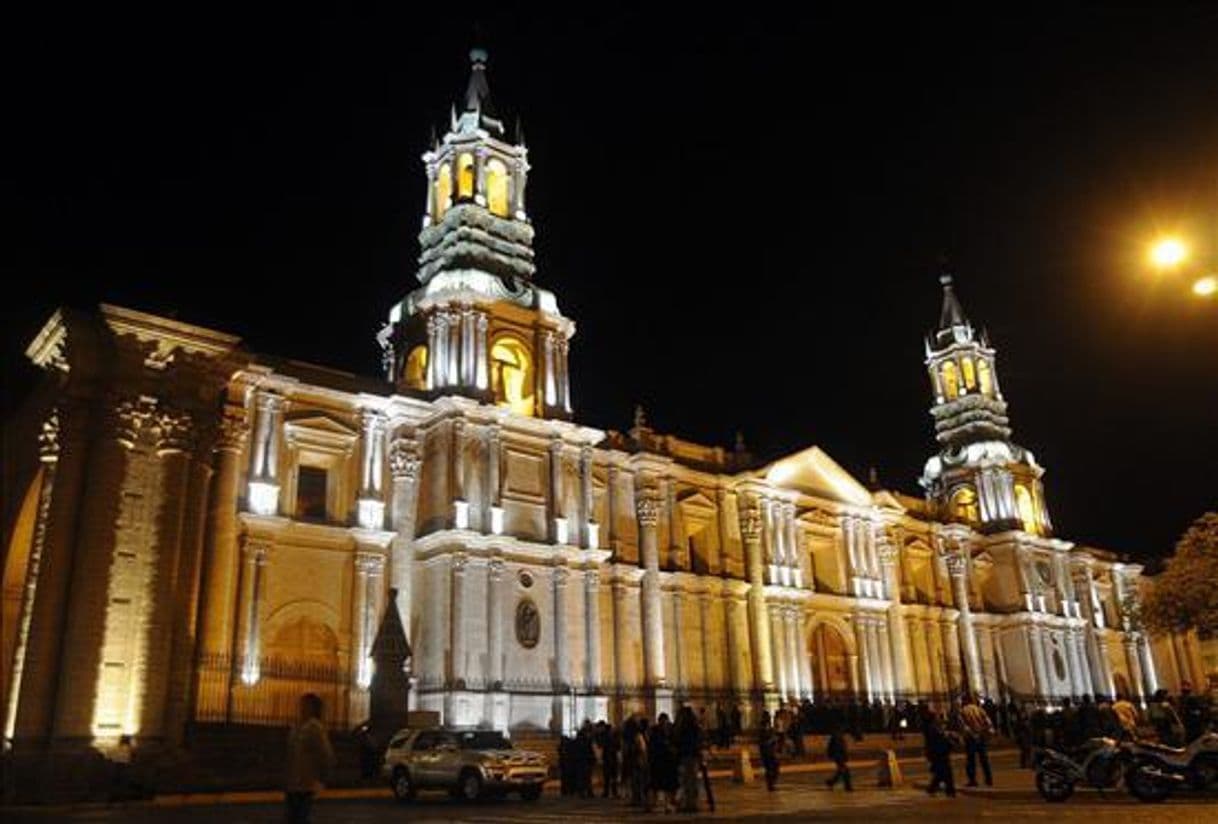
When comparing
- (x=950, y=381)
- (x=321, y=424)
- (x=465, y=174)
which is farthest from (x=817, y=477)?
(x=321, y=424)

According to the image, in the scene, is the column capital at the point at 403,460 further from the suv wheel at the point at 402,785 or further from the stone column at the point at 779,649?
the stone column at the point at 779,649

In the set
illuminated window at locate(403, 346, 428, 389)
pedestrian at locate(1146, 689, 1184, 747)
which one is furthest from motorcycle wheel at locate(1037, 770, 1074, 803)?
illuminated window at locate(403, 346, 428, 389)

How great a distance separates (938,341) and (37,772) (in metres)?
53.6

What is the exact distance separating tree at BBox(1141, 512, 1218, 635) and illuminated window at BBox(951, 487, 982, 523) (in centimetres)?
1621

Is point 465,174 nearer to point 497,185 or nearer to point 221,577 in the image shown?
point 497,185

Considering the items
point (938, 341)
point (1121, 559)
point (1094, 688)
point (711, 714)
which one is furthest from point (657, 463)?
point (1121, 559)

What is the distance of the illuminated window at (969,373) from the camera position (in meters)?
59.8

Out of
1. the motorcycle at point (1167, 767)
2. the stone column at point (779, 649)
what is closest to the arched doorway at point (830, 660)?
the stone column at point (779, 649)

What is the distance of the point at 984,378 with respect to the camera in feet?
197

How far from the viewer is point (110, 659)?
23.3 metres

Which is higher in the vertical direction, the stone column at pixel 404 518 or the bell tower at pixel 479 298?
the bell tower at pixel 479 298

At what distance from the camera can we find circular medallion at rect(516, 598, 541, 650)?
3294 centimetres

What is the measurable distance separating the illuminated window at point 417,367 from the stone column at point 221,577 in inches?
350

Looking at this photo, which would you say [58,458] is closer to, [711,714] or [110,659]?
[110,659]
